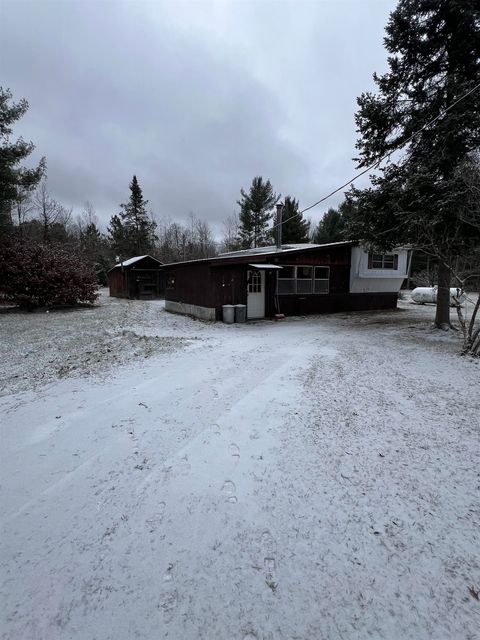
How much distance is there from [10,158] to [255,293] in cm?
1157

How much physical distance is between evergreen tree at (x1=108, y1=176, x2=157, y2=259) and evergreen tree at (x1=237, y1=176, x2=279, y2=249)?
1121 cm

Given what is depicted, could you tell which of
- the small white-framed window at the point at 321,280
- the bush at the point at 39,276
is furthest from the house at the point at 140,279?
the small white-framed window at the point at 321,280

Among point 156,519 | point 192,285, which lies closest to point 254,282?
point 192,285

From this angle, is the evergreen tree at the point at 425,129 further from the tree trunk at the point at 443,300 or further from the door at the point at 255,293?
the door at the point at 255,293

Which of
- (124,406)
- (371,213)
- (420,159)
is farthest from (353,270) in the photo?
(124,406)

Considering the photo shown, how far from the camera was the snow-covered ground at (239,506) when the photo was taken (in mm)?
1592

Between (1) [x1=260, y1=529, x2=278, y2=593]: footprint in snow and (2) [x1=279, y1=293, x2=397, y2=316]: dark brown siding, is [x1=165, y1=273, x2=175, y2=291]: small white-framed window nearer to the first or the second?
(2) [x1=279, y1=293, x2=397, y2=316]: dark brown siding

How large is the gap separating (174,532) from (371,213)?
32.5 feet

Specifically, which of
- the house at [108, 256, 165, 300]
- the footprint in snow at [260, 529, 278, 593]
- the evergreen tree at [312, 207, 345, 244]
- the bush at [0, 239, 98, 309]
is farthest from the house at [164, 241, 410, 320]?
the evergreen tree at [312, 207, 345, 244]

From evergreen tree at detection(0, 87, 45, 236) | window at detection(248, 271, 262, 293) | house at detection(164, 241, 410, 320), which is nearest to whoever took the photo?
house at detection(164, 241, 410, 320)

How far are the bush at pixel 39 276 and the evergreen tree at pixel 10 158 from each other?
4.05 feet

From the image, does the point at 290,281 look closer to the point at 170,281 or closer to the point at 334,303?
the point at 334,303

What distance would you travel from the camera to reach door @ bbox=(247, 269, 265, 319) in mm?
11766

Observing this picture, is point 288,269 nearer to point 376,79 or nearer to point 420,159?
point 420,159
